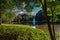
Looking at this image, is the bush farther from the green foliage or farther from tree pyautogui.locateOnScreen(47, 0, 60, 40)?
the green foliage

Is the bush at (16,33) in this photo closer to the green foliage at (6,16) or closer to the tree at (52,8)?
the tree at (52,8)

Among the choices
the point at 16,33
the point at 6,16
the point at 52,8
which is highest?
the point at 52,8

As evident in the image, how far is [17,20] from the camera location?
13.3 metres

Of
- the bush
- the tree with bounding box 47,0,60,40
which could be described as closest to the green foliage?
the bush

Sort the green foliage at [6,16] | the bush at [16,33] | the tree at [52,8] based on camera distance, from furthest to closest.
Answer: the green foliage at [6,16] → the bush at [16,33] → the tree at [52,8]

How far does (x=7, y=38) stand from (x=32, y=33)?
91 cm

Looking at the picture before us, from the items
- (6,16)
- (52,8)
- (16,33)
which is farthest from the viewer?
(6,16)

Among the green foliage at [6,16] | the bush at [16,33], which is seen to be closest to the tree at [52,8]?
the bush at [16,33]

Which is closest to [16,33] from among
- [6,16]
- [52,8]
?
[52,8]

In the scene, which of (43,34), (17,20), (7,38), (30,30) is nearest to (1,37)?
(7,38)

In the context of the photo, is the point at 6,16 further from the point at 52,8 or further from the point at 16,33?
the point at 52,8

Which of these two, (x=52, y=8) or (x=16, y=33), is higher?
(x=52, y=8)

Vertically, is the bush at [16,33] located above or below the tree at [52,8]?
below

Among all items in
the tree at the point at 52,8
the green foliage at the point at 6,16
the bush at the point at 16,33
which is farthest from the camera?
the green foliage at the point at 6,16
